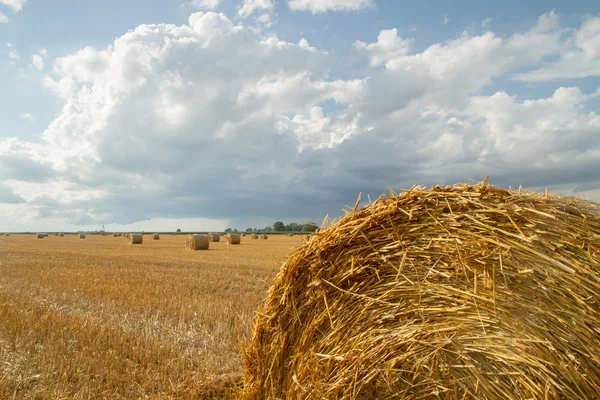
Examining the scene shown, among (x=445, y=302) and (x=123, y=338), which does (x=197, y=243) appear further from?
(x=445, y=302)

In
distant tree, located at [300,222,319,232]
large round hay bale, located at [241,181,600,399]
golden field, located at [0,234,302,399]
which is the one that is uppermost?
distant tree, located at [300,222,319,232]

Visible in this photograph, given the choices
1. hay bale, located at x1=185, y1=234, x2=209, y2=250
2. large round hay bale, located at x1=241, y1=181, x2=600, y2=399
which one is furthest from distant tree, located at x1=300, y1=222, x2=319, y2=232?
hay bale, located at x1=185, y1=234, x2=209, y2=250

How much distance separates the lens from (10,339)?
4746 mm

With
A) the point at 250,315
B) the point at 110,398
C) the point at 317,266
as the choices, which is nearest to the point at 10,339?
the point at 110,398

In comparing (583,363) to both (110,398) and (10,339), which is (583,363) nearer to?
(110,398)

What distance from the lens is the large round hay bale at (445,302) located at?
2.27m

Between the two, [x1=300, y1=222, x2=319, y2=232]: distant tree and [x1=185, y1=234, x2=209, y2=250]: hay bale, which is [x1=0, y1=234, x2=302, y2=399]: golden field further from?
[x1=185, y1=234, x2=209, y2=250]: hay bale

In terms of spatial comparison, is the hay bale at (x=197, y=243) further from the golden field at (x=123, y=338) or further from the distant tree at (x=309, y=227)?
the distant tree at (x=309, y=227)

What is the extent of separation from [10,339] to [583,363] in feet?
18.5

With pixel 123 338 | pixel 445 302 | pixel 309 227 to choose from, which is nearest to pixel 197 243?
pixel 123 338

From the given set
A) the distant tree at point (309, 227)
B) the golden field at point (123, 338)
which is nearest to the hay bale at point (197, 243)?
the golden field at point (123, 338)

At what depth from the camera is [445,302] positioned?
256cm

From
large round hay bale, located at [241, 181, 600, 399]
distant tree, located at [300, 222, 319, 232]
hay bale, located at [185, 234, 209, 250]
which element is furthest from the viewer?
hay bale, located at [185, 234, 209, 250]

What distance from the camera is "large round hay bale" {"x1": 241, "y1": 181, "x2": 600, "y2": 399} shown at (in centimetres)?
227
